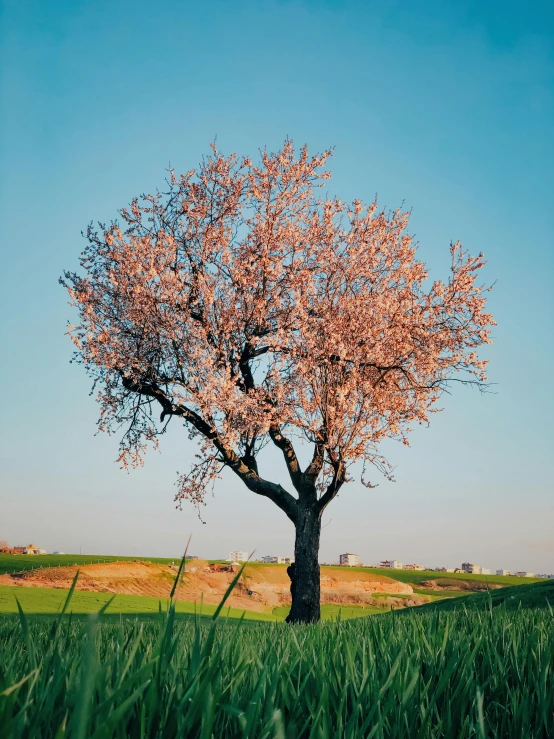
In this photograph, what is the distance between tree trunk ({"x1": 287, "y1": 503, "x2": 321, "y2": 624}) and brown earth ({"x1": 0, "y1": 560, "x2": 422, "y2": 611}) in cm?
848

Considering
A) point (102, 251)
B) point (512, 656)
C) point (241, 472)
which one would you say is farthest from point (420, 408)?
point (512, 656)

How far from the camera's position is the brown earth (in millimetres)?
30156

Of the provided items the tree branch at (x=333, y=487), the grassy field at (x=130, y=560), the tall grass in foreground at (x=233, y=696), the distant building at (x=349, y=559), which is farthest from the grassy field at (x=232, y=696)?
the distant building at (x=349, y=559)

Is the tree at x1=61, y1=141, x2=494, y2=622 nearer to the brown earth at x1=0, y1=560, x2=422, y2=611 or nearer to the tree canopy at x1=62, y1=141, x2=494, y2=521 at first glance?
the tree canopy at x1=62, y1=141, x2=494, y2=521

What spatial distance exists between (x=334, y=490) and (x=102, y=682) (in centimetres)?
1728

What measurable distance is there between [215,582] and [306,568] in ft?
62.7

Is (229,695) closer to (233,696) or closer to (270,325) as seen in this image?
(233,696)

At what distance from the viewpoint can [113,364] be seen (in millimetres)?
18469

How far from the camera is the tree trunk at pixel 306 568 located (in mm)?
18094

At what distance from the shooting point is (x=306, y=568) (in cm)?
1822

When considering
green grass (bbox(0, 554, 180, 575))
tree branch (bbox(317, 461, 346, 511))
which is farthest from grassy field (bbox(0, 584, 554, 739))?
green grass (bbox(0, 554, 180, 575))

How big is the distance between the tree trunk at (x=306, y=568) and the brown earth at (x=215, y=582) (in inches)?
334

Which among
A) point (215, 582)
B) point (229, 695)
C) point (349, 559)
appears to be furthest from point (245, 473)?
point (349, 559)

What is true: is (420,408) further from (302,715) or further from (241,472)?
(302,715)
